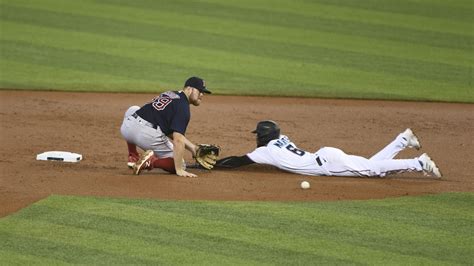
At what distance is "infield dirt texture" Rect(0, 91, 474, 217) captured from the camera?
11023 mm

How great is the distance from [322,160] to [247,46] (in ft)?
27.1

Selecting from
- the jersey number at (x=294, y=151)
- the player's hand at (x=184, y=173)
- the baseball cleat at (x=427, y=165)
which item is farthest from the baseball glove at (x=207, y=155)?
the baseball cleat at (x=427, y=165)

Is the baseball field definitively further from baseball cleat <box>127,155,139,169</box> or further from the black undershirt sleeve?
baseball cleat <box>127,155,139,169</box>

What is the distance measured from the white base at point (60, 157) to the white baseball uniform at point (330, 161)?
82.6 inches

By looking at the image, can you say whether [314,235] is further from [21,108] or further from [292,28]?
[292,28]

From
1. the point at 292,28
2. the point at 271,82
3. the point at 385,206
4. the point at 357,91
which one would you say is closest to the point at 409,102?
the point at 357,91

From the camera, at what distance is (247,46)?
19.7 metres

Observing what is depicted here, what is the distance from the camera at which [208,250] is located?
897cm

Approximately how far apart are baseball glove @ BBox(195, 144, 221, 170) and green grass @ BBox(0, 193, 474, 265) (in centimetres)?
133

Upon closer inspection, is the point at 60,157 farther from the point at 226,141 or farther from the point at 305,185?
the point at 305,185

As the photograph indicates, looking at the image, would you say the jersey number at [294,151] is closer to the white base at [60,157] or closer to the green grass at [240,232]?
the green grass at [240,232]

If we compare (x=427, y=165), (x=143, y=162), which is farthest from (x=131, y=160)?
(x=427, y=165)

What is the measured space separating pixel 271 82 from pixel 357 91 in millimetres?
1486

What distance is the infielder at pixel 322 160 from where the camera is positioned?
11.6 meters
